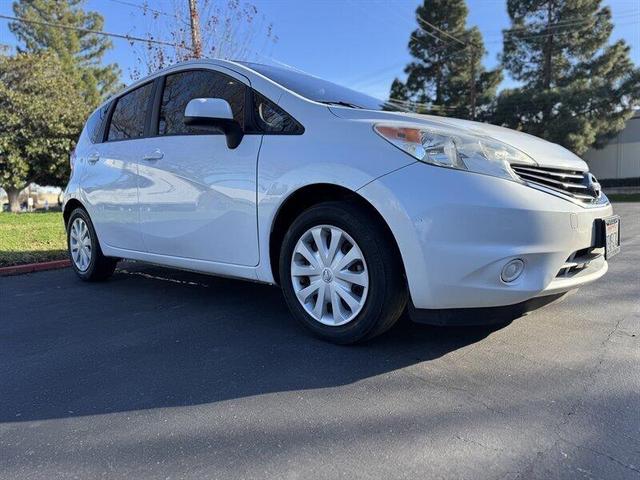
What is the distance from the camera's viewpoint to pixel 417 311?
266 centimetres

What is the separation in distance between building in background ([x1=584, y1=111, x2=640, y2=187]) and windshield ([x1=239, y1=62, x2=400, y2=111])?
106 feet

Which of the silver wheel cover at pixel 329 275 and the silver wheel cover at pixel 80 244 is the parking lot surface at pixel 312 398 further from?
the silver wheel cover at pixel 80 244

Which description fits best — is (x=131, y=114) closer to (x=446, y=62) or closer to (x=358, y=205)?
(x=358, y=205)

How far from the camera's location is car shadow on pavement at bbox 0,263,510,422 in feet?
8.17

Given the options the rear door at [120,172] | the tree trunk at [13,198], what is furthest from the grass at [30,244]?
the tree trunk at [13,198]

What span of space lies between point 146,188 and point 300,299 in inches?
68.9

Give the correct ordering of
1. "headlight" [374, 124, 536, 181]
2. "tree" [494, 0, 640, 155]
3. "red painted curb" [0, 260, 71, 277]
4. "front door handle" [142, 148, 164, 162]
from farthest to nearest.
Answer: "tree" [494, 0, 640, 155]
"red painted curb" [0, 260, 71, 277]
"front door handle" [142, 148, 164, 162]
"headlight" [374, 124, 536, 181]

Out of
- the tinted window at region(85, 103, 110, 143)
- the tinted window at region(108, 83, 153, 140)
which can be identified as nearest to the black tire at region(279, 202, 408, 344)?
the tinted window at region(108, 83, 153, 140)

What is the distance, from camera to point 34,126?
64.6ft

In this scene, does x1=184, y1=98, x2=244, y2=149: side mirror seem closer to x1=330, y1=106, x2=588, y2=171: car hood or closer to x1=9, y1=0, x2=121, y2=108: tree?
x1=330, y1=106, x2=588, y2=171: car hood

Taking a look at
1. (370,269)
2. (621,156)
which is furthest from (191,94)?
(621,156)

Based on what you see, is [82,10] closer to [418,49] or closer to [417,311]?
[418,49]

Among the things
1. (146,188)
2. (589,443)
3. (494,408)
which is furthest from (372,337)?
(146,188)

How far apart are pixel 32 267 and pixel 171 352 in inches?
152
